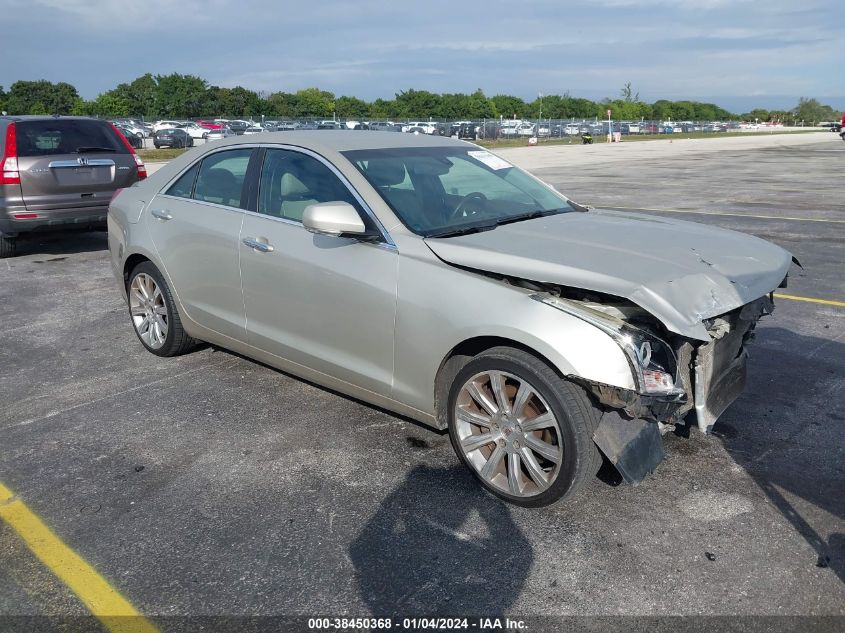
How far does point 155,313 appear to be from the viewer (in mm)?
5613

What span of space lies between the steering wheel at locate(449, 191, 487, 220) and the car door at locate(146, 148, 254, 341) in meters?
1.38

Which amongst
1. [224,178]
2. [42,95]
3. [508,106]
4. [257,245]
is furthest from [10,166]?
[508,106]

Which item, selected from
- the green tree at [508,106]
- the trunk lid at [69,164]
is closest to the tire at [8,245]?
the trunk lid at [69,164]

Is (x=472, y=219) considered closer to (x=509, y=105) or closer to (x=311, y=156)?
(x=311, y=156)

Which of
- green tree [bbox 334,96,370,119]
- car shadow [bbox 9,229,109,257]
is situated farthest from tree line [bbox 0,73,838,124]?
car shadow [bbox 9,229,109,257]

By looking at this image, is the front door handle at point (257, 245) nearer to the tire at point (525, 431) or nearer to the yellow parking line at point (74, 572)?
the tire at point (525, 431)

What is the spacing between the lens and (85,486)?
3779 millimetres

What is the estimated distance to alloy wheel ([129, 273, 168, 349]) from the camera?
18.2ft

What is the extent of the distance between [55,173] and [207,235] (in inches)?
219

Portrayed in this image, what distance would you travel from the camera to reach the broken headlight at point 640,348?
3150mm

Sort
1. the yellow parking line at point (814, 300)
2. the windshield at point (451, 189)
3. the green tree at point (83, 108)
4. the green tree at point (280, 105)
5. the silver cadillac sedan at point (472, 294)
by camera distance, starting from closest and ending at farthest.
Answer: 1. the silver cadillac sedan at point (472, 294)
2. the windshield at point (451, 189)
3. the yellow parking line at point (814, 300)
4. the green tree at point (83, 108)
5. the green tree at point (280, 105)

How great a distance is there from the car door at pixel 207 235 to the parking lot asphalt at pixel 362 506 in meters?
0.57

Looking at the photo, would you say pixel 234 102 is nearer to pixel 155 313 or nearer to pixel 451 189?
pixel 155 313

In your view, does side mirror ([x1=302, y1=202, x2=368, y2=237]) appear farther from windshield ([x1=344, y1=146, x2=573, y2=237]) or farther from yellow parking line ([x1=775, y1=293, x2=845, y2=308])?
yellow parking line ([x1=775, y1=293, x2=845, y2=308])
